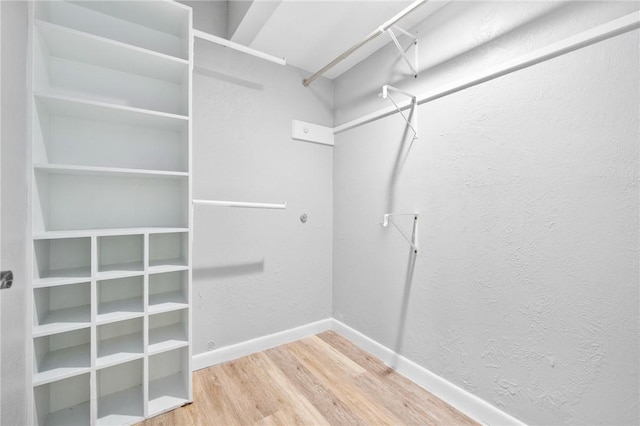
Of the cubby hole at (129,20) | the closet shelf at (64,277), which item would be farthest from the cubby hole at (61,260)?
the cubby hole at (129,20)

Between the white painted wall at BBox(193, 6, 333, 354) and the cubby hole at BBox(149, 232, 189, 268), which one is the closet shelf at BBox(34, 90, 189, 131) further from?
the cubby hole at BBox(149, 232, 189, 268)

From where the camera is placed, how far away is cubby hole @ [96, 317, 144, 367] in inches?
48.3

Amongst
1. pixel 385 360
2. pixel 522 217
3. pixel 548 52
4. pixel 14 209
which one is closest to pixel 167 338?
pixel 14 209

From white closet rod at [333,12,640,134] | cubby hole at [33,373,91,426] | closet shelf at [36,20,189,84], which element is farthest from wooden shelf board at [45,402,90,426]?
white closet rod at [333,12,640,134]

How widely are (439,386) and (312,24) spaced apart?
85.1 inches

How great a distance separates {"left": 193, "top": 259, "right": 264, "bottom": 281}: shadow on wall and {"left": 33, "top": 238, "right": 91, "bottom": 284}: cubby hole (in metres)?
0.52

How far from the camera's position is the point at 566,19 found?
3.38 ft

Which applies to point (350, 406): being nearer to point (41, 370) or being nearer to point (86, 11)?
point (41, 370)

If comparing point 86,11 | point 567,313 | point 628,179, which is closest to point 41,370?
point 86,11

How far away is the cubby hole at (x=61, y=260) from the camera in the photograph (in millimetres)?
1116

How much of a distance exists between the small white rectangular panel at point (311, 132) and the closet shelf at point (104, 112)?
0.79m

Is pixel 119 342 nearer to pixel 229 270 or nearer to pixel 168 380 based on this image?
pixel 168 380

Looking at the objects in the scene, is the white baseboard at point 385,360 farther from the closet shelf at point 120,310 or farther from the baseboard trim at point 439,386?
the closet shelf at point 120,310

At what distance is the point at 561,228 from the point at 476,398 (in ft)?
2.90
